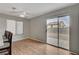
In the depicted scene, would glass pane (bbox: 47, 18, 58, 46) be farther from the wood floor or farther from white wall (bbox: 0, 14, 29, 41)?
white wall (bbox: 0, 14, 29, 41)

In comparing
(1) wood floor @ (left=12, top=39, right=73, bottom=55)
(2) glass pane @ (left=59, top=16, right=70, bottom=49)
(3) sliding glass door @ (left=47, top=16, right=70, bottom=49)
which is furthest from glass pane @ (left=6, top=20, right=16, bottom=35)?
(2) glass pane @ (left=59, top=16, right=70, bottom=49)

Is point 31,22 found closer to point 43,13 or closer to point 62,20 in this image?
point 43,13

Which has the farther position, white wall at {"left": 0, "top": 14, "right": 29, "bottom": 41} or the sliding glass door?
the sliding glass door

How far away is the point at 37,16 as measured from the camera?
73.5 inches

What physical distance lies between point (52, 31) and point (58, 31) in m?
0.13

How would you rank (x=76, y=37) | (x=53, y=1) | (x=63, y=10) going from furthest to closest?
(x=76, y=37) < (x=63, y=10) < (x=53, y=1)

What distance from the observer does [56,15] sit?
1.70m

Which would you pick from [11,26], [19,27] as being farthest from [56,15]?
[11,26]

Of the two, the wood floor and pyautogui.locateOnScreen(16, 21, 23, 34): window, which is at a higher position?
pyautogui.locateOnScreen(16, 21, 23, 34): window

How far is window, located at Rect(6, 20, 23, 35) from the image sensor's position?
1688 millimetres

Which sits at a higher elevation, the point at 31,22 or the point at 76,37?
the point at 31,22

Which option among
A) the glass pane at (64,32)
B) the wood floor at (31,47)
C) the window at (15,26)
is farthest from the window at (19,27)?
the glass pane at (64,32)

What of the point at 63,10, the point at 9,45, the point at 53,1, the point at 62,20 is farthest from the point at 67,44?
the point at 9,45
